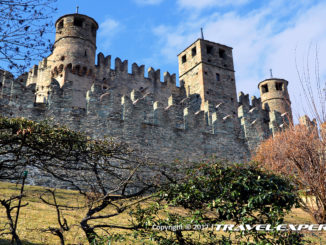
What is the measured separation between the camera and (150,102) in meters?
15.2

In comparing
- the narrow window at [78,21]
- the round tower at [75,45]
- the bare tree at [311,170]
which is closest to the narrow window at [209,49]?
the round tower at [75,45]

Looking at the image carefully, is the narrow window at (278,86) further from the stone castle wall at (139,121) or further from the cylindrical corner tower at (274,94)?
the stone castle wall at (139,121)

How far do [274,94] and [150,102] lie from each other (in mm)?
17871

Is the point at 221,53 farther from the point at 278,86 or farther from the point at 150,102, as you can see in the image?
the point at 150,102

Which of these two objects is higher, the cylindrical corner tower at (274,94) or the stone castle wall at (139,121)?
the cylindrical corner tower at (274,94)

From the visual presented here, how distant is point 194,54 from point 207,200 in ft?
74.1

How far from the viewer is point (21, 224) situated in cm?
696

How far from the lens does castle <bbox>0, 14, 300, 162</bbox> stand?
13.3 m

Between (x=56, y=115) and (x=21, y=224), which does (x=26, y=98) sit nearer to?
(x=56, y=115)

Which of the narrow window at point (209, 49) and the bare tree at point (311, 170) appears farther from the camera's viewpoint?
the narrow window at point (209, 49)

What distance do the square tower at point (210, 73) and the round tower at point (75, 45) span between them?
795 centimetres

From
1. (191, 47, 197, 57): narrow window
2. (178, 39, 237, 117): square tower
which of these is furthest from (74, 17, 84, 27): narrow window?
(191, 47, 197, 57): narrow window

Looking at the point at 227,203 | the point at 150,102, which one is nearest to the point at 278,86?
the point at 150,102

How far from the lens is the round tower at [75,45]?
21.3 m
